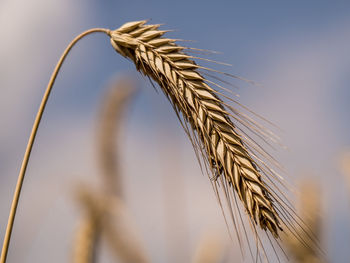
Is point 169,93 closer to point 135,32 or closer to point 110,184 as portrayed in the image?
point 135,32

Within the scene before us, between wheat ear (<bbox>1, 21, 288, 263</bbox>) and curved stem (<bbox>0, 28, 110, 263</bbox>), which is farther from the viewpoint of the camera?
curved stem (<bbox>0, 28, 110, 263</bbox>)

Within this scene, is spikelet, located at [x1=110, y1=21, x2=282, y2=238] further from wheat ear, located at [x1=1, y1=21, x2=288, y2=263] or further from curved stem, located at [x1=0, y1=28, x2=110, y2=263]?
curved stem, located at [x1=0, y1=28, x2=110, y2=263]

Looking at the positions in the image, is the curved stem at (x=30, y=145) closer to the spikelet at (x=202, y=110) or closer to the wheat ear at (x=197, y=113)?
the wheat ear at (x=197, y=113)

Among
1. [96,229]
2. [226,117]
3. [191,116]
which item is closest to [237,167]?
[226,117]

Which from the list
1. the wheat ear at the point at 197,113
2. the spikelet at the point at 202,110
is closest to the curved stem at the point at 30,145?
the wheat ear at the point at 197,113

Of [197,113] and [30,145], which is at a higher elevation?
[30,145]

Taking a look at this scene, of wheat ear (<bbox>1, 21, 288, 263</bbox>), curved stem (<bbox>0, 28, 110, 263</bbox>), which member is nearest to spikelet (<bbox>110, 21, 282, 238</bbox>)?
wheat ear (<bbox>1, 21, 288, 263</bbox>)

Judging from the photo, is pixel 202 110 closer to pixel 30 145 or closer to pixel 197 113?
pixel 197 113

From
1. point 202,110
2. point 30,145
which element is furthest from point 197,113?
point 30,145
